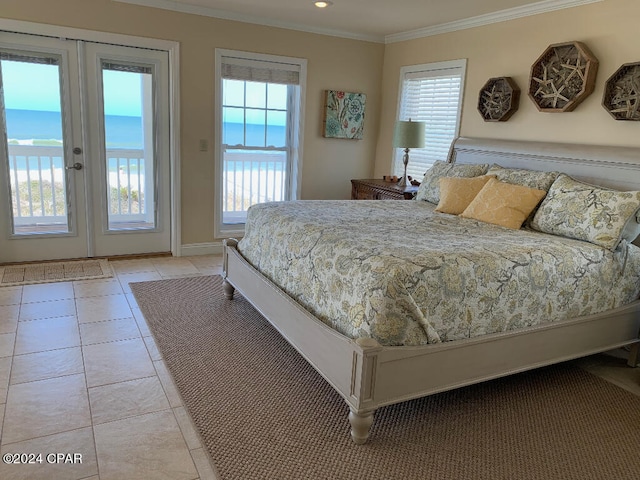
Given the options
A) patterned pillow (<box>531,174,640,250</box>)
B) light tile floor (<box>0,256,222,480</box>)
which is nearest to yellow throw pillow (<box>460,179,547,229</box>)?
patterned pillow (<box>531,174,640,250</box>)

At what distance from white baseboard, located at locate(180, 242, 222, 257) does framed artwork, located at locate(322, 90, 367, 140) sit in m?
Answer: 1.71

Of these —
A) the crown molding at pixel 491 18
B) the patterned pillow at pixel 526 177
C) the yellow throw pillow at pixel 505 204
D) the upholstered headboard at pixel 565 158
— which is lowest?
the yellow throw pillow at pixel 505 204

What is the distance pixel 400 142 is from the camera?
4.71 m

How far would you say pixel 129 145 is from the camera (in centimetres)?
467

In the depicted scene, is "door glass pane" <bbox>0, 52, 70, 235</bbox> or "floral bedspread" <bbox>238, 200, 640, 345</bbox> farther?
"door glass pane" <bbox>0, 52, 70, 235</bbox>

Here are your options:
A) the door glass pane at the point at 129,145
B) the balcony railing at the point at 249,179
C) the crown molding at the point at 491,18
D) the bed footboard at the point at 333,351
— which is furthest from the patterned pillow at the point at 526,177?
the door glass pane at the point at 129,145

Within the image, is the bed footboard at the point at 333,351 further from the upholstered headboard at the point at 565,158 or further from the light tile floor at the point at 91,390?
the upholstered headboard at the point at 565,158

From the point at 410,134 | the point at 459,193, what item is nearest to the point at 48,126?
the point at 410,134

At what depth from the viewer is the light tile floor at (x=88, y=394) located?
1.99 m

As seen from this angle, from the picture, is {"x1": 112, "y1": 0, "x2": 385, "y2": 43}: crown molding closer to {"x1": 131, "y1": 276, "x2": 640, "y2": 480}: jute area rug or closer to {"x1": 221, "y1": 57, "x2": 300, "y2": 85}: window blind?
{"x1": 221, "y1": 57, "x2": 300, "y2": 85}: window blind

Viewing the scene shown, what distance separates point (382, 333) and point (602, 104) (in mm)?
2501

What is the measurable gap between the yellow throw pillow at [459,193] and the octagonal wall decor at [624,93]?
880 mm

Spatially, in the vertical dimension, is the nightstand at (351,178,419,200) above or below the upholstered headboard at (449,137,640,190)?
below

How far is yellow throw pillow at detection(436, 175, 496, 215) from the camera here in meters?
3.60
